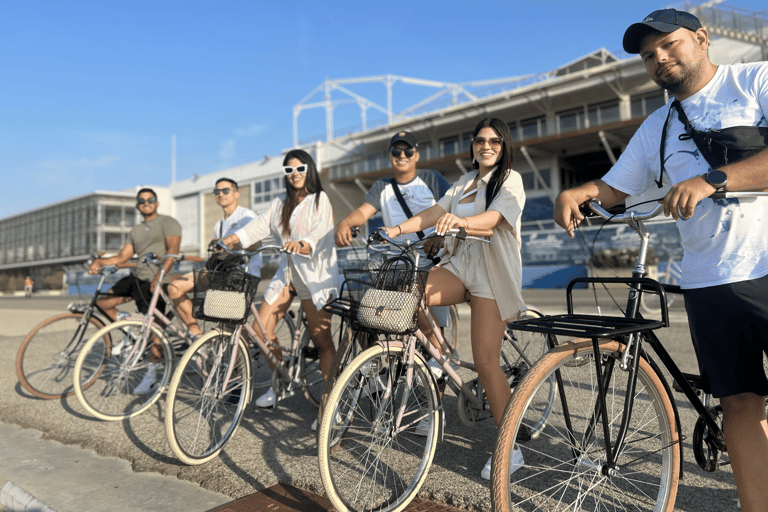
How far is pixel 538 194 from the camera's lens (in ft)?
116

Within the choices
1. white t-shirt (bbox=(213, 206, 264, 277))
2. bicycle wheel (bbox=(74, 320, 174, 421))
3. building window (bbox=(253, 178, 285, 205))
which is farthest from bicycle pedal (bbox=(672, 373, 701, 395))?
building window (bbox=(253, 178, 285, 205))

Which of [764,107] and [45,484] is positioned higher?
[764,107]

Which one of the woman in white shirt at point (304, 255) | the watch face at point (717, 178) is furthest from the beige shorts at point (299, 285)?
the watch face at point (717, 178)

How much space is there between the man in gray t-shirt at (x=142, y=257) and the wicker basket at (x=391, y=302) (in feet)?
9.57

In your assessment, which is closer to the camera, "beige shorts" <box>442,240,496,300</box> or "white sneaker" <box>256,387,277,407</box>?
"beige shorts" <box>442,240,496,300</box>

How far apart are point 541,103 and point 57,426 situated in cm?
3428

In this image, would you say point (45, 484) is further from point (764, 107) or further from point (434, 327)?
point (764, 107)

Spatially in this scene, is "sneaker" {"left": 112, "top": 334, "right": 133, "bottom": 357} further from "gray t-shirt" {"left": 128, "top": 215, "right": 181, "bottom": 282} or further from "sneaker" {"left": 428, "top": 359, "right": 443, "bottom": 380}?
"sneaker" {"left": 428, "top": 359, "right": 443, "bottom": 380}

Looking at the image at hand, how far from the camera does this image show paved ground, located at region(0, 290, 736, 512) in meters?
2.72

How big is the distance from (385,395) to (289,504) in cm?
70

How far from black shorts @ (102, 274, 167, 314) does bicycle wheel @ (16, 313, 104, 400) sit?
0.32 m

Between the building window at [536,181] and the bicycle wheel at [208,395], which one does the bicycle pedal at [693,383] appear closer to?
the bicycle wheel at [208,395]

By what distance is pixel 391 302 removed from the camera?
8.38 ft

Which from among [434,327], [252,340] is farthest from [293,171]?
[434,327]
